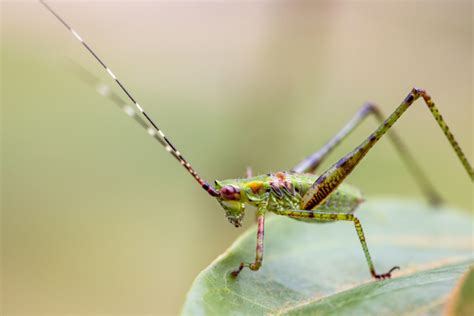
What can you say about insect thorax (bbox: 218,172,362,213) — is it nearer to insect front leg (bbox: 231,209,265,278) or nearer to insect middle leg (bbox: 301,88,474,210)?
insect middle leg (bbox: 301,88,474,210)

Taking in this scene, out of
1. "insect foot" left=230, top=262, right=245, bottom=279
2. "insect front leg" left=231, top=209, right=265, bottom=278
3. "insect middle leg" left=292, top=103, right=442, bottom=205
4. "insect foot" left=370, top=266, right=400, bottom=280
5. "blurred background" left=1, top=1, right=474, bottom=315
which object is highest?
"blurred background" left=1, top=1, right=474, bottom=315

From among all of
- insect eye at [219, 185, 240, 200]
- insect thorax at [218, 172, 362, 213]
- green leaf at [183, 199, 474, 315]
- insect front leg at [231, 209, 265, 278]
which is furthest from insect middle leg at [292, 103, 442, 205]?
insect front leg at [231, 209, 265, 278]

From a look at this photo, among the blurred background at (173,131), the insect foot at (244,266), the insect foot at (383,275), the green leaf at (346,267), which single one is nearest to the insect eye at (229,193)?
the green leaf at (346,267)

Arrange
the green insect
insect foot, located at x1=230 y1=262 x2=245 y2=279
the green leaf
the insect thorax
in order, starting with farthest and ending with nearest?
the insect thorax < the green insect < insect foot, located at x1=230 y1=262 x2=245 y2=279 < the green leaf

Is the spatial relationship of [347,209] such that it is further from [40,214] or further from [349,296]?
[40,214]

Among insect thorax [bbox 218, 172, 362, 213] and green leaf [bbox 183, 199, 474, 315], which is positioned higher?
insect thorax [bbox 218, 172, 362, 213]

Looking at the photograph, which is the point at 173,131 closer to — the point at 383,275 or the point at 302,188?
the point at 302,188

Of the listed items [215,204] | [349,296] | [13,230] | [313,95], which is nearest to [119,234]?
[13,230]
